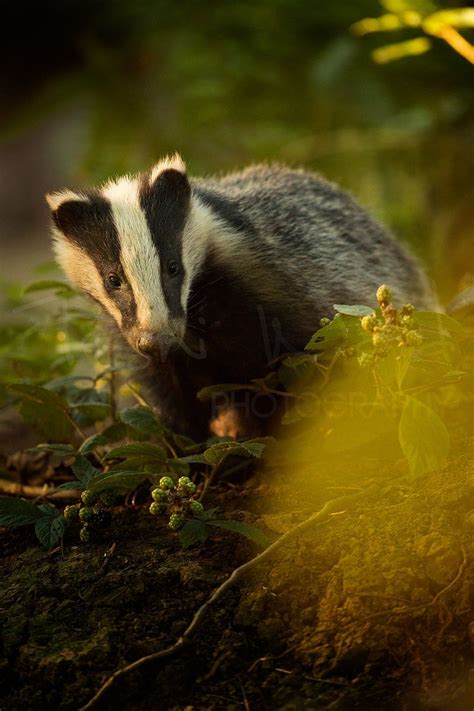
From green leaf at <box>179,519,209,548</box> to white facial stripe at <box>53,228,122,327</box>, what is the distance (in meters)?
0.96

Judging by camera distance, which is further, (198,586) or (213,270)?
(213,270)

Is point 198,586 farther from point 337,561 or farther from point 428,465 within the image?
point 428,465

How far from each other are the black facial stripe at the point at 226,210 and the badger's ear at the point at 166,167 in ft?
0.47

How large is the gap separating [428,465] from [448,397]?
0.73 m

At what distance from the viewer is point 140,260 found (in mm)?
3014

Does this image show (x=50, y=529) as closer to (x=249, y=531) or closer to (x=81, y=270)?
(x=249, y=531)

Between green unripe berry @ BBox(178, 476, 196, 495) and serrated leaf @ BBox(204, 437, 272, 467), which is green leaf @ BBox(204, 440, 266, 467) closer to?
serrated leaf @ BBox(204, 437, 272, 467)

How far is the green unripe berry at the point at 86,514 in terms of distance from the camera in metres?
2.56

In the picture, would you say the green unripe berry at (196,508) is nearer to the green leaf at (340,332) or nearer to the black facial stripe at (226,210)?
the green leaf at (340,332)

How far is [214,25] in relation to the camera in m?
6.80

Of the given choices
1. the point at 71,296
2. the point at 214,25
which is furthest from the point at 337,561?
the point at 214,25

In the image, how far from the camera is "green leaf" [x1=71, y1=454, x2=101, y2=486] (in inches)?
106

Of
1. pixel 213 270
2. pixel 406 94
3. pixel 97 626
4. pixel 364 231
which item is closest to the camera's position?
pixel 97 626

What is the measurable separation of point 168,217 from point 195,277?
0.25m
